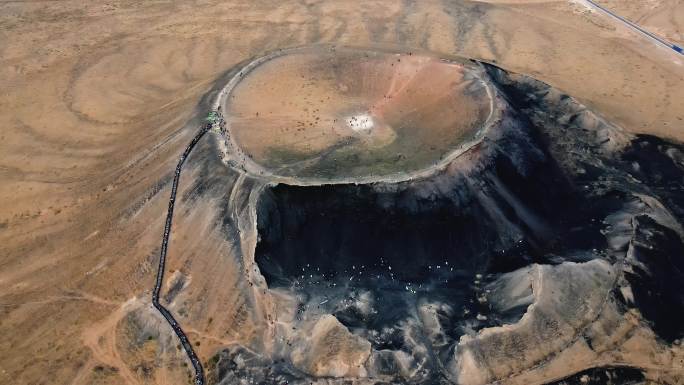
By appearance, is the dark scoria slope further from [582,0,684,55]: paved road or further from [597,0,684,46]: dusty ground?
[597,0,684,46]: dusty ground

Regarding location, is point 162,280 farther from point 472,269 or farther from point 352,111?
point 352,111

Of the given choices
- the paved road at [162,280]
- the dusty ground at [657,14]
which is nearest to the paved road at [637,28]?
the dusty ground at [657,14]

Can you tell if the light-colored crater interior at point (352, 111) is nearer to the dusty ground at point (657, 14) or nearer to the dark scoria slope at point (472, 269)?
the dark scoria slope at point (472, 269)

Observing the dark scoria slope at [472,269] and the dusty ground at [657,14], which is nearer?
the dark scoria slope at [472,269]

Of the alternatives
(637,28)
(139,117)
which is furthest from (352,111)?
(637,28)

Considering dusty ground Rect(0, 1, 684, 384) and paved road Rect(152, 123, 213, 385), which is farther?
dusty ground Rect(0, 1, 684, 384)

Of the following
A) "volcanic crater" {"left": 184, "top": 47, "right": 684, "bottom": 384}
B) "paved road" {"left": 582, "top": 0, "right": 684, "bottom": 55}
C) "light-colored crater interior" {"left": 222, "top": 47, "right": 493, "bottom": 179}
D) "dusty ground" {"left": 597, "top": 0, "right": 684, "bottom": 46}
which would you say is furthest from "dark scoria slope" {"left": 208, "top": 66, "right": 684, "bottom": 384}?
"dusty ground" {"left": 597, "top": 0, "right": 684, "bottom": 46}
